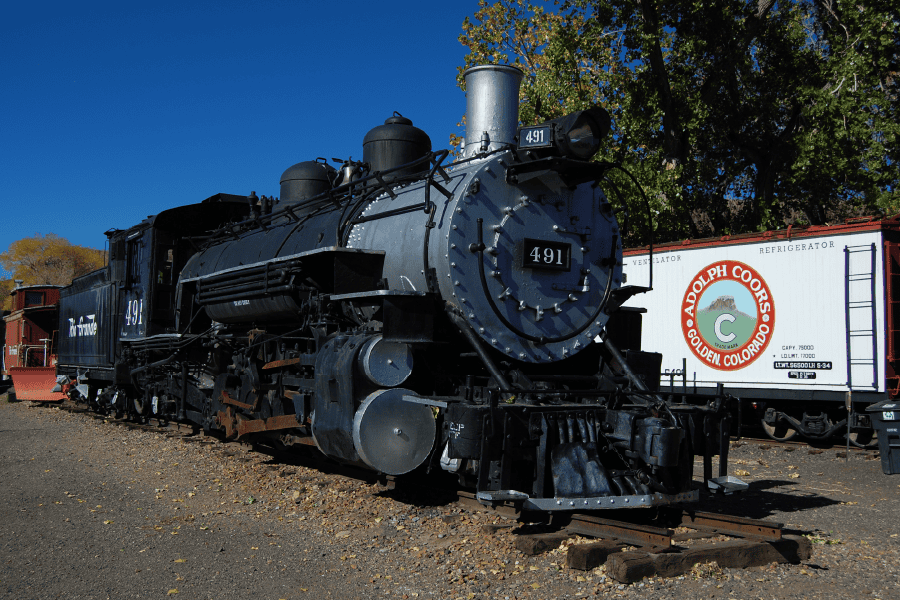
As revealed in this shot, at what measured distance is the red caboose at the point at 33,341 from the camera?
62.5 feet

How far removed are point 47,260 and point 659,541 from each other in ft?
237

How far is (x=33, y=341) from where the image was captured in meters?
21.8

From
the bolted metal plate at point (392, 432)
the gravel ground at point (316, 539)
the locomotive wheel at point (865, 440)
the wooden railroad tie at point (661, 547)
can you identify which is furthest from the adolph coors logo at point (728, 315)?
the bolted metal plate at point (392, 432)

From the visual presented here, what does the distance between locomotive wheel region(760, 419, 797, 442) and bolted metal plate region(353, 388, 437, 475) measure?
25.9 ft

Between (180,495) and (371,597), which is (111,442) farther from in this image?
(371,597)

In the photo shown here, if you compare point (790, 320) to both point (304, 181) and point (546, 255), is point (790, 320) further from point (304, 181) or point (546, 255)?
point (304, 181)

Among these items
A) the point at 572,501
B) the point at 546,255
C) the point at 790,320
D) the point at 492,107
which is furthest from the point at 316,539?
the point at 790,320

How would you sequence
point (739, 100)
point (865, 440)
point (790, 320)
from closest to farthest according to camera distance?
point (865, 440) → point (790, 320) → point (739, 100)

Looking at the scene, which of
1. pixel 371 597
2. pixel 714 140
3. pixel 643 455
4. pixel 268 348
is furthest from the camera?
pixel 714 140

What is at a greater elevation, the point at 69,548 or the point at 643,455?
the point at 643,455

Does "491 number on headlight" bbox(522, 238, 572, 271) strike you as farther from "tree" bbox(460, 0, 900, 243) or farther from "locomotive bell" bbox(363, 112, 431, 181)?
"tree" bbox(460, 0, 900, 243)

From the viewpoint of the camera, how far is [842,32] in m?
17.0

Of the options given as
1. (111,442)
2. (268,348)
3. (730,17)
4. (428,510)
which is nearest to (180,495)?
(268,348)

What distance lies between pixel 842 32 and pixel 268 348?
51.0 feet
